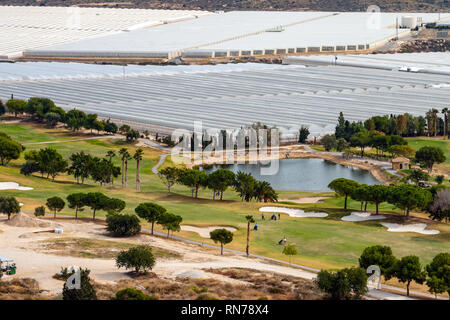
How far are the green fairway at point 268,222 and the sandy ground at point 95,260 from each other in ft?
11.3

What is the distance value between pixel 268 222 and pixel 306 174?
26.3 m

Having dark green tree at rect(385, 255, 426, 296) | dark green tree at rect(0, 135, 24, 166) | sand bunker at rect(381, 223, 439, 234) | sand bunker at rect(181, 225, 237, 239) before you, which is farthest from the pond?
dark green tree at rect(385, 255, 426, 296)

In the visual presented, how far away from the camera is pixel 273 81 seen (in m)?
145

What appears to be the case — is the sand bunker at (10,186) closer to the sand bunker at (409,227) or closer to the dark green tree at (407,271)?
the sand bunker at (409,227)

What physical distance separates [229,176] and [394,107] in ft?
173

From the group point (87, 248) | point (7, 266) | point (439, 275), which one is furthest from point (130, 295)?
point (439, 275)

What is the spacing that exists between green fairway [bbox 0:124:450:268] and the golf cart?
52.5ft

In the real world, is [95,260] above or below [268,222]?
above

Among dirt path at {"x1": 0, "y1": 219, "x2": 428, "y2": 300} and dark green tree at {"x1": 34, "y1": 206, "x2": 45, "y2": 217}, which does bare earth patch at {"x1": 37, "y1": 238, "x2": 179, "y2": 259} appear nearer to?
dirt path at {"x1": 0, "y1": 219, "x2": 428, "y2": 300}

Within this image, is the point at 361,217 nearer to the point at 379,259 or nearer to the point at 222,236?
the point at 222,236

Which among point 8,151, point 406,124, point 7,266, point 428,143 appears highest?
point 406,124

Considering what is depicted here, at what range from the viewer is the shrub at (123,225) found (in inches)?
2341

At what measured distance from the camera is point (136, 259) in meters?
48.9

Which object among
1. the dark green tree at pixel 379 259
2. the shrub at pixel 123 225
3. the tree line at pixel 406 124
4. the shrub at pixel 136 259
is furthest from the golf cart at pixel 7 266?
the tree line at pixel 406 124
